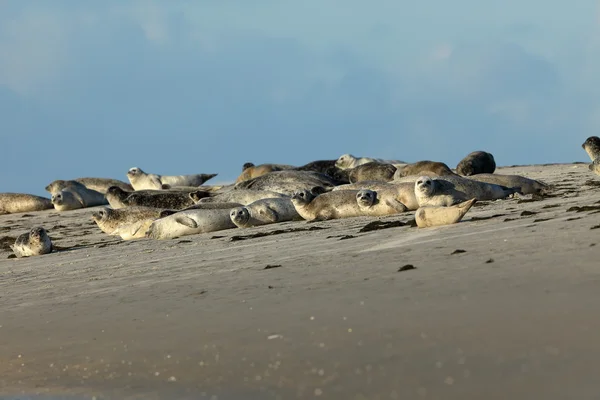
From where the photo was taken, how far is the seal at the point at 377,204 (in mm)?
11398

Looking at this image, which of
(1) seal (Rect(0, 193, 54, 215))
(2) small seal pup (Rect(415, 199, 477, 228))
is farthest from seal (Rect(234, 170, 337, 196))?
(2) small seal pup (Rect(415, 199, 477, 228))

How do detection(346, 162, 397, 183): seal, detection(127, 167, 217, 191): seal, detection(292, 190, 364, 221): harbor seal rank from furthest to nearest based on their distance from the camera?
detection(127, 167, 217, 191): seal
detection(346, 162, 397, 183): seal
detection(292, 190, 364, 221): harbor seal

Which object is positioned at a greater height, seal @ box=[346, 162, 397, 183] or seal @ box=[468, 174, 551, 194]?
seal @ box=[346, 162, 397, 183]

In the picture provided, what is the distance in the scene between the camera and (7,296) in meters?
7.61

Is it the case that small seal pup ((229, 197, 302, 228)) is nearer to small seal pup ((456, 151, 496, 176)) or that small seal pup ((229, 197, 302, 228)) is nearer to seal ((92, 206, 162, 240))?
seal ((92, 206, 162, 240))

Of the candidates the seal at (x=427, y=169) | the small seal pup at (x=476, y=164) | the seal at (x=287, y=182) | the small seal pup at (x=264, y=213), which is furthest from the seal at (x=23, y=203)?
the small seal pup at (x=264, y=213)

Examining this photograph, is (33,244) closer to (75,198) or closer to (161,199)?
(161,199)

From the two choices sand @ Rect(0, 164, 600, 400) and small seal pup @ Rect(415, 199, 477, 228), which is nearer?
sand @ Rect(0, 164, 600, 400)

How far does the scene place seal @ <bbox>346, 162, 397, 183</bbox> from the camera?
752 inches

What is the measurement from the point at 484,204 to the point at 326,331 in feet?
23.1

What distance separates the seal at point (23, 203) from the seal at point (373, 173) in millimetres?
6684

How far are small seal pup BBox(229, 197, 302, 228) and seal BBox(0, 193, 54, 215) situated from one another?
9655 millimetres

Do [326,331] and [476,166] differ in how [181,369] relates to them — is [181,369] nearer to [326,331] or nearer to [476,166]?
[326,331]

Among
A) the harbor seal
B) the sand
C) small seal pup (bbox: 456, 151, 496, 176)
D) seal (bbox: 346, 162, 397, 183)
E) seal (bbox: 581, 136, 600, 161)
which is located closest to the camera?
the sand
